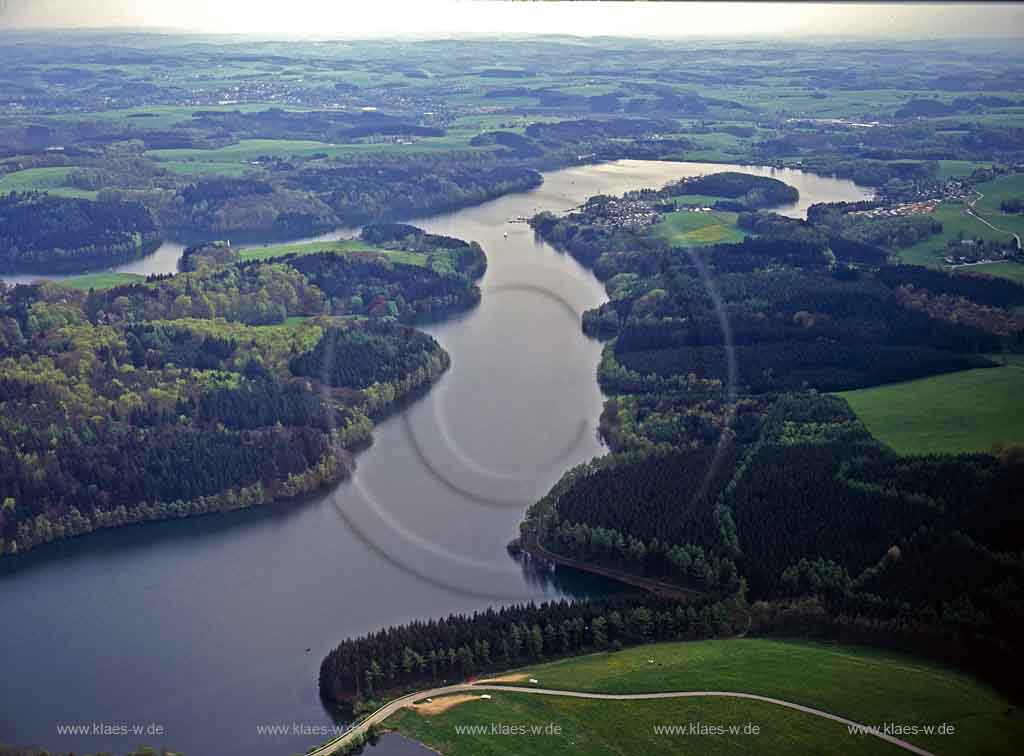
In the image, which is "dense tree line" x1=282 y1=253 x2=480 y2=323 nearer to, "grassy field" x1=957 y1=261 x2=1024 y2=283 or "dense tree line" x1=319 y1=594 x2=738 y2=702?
"grassy field" x1=957 y1=261 x2=1024 y2=283

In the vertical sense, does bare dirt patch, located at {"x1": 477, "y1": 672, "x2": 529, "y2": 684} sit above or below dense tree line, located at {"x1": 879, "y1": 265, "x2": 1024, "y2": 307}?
below

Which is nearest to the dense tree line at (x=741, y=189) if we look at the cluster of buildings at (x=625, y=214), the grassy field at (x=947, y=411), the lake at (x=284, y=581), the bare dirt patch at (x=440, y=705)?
the cluster of buildings at (x=625, y=214)

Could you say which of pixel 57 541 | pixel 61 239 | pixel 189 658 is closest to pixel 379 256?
pixel 61 239

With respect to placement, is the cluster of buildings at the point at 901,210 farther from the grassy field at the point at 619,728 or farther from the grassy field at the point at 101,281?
the grassy field at the point at 619,728

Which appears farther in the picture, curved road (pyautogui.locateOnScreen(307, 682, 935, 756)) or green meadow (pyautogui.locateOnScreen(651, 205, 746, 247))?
green meadow (pyautogui.locateOnScreen(651, 205, 746, 247))

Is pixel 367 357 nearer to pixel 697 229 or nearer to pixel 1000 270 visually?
pixel 697 229

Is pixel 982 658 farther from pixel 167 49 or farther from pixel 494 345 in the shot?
pixel 167 49

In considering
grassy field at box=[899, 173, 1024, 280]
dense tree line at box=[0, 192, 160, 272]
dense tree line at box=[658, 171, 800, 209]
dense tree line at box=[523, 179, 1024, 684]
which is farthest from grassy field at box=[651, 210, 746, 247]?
dense tree line at box=[0, 192, 160, 272]
